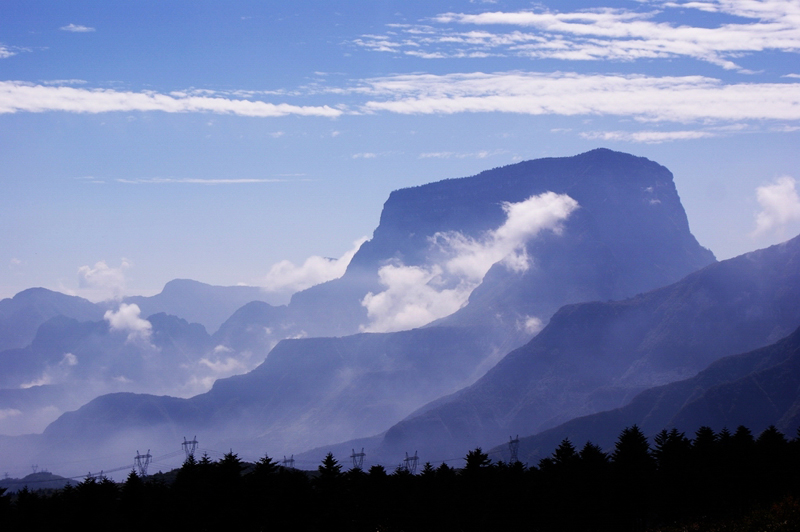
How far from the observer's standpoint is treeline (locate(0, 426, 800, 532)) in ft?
324

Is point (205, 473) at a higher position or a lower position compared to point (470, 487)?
higher

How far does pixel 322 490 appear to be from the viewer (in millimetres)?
101812

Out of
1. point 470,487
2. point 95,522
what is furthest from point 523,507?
point 95,522

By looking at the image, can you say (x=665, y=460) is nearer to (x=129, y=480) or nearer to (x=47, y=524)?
(x=129, y=480)

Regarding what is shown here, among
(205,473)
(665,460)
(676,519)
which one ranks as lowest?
(676,519)

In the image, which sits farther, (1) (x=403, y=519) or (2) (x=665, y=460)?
(2) (x=665, y=460)

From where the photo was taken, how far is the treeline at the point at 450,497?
9881 cm

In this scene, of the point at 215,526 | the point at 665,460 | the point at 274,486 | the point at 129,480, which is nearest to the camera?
the point at 215,526

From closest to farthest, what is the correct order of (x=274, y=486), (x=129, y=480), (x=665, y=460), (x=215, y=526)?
(x=215, y=526) < (x=274, y=486) < (x=129, y=480) < (x=665, y=460)

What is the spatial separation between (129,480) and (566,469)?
57.5 meters

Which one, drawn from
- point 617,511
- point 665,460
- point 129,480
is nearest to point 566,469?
point 617,511

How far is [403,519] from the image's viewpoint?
10756 centimetres

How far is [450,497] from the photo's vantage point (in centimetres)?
10944

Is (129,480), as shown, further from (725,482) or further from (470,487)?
(725,482)
